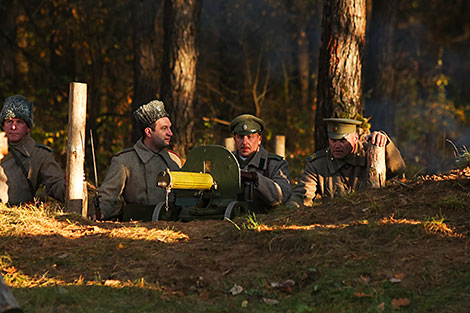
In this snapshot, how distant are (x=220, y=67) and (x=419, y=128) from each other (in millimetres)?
6834

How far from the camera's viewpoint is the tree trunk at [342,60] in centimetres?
894

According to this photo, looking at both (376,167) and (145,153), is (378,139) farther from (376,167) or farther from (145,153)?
(145,153)

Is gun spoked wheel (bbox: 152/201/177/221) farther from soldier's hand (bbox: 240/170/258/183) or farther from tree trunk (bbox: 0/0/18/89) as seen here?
tree trunk (bbox: 0/0/18/89)

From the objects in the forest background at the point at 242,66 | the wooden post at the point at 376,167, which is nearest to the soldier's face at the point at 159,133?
the wooden post at the point at 376,167

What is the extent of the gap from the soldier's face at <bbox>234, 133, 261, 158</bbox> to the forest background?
398cm

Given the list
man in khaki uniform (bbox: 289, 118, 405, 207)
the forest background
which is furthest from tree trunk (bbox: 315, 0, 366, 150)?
the forest background

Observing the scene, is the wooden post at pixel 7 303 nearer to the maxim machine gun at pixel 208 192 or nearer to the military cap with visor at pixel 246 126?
the maxim machine gun at pixel 208 192

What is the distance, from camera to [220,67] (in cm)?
2100

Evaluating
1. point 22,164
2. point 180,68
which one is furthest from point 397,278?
point 180,68

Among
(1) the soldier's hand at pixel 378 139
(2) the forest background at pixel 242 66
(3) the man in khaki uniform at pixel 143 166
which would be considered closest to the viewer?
(1) the soldier's hand at pixel 378 139

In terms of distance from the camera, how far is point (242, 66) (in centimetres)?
2095

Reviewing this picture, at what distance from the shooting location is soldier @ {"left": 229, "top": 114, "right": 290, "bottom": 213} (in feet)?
25.1

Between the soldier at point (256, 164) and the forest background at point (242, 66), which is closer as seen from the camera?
the soldier at point (256, 164)

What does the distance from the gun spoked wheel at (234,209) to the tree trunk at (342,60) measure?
2.24 metres
